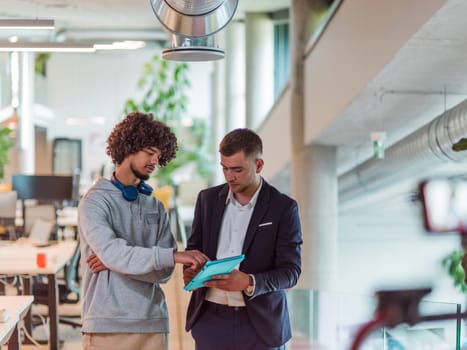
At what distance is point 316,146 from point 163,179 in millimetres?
11773

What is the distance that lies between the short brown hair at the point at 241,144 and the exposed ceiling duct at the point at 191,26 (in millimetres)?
1428

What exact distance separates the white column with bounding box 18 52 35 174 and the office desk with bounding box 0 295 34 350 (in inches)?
501

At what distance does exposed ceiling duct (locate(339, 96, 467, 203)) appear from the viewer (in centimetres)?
544

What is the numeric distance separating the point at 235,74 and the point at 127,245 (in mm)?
15129

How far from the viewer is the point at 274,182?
11656 millimetres

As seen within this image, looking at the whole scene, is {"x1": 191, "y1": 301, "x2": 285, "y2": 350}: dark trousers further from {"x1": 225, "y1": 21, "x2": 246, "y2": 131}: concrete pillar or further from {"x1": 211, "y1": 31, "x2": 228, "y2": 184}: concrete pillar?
{"x1": 211, "y1": 31, "x2": 228, "y2": 184}: concrete pillar

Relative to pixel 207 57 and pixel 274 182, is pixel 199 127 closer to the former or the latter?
pixel 274 182

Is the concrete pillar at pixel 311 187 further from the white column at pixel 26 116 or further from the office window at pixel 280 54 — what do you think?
the white column at pixel 26 116

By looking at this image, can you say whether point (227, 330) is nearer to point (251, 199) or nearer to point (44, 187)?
point (251, 199)

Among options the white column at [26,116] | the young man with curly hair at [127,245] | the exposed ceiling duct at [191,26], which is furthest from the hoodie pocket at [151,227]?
the white column at [26,116]

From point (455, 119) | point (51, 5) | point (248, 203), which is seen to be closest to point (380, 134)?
point (455, 119)

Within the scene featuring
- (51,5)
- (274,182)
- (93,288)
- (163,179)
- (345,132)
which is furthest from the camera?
(163,179)

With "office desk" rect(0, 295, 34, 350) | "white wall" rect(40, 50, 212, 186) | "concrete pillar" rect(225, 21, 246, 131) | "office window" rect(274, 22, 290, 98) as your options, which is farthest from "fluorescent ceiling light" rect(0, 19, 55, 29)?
"white wall" rect(40, 50, 212, 186)

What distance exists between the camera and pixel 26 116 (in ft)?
55.2
